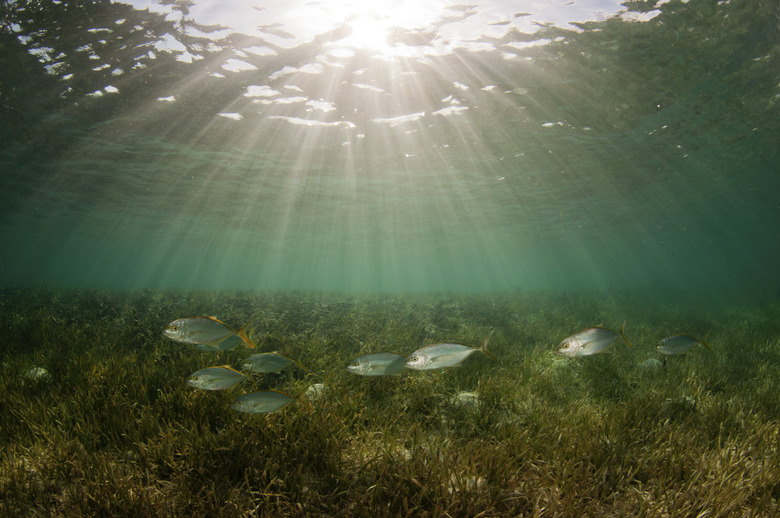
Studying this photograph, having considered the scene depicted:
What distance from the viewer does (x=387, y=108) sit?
46.6ft

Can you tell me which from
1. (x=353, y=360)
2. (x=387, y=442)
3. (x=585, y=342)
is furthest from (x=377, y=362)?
(x=585, y=342)

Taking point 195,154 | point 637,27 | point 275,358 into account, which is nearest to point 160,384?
point 275,358

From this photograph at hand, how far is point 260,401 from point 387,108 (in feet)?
44.9

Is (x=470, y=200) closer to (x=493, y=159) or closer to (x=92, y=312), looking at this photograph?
(x=493, y=159)

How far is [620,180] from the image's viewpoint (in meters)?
23.2

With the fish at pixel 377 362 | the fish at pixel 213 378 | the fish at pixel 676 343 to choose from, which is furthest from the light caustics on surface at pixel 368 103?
the fish at pixel 213 378

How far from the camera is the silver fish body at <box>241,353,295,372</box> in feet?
12.9

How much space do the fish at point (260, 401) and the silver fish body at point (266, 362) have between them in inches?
29.1

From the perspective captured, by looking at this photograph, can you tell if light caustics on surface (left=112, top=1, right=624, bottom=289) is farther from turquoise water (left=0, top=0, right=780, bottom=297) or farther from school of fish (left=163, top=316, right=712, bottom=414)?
school of fish (left=163, top=316, right=712, bottom=414)

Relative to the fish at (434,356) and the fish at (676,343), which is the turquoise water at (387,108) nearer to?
the fish at (676,343)

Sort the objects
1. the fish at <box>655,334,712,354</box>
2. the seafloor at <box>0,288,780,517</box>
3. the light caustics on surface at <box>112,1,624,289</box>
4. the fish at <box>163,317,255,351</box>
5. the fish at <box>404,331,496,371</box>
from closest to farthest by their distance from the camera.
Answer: the seafloor at <box>0,288,780,517</box> < the fish at <box>404,331,496,371</box> < the fish at <box>163,317,255,351</box> < the fish at <box>655,334,712,354</box> < the light caustics on surface at <box>112,1,624,289</box>

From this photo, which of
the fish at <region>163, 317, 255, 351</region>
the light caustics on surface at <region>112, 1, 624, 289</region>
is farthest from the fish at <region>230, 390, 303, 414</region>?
the light caustics on surface at <region>112, 1, 624, 289</region>

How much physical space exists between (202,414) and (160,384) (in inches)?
60.3

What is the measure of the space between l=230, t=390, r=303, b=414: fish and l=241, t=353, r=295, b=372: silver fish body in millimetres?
739
